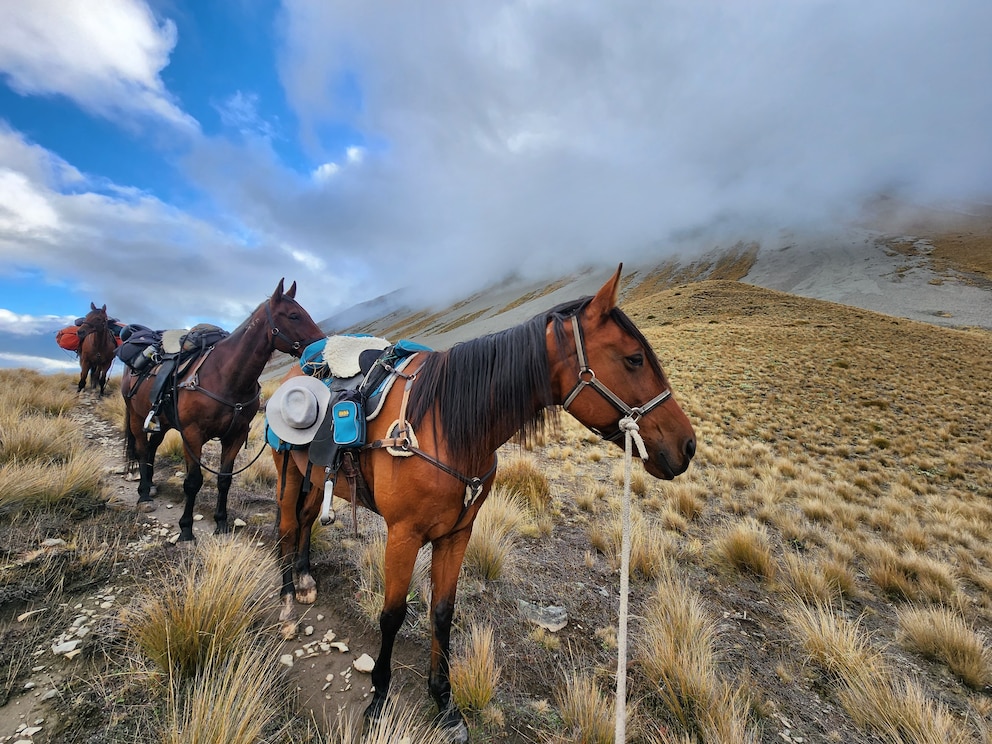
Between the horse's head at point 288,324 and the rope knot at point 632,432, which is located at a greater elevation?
the horse's head at point 288,324

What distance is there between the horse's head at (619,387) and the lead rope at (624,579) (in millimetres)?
72

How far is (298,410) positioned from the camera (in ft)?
8.13

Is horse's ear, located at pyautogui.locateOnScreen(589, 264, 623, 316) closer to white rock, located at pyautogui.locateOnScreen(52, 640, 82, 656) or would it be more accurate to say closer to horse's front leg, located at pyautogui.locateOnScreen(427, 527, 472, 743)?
horse's front leg, located at pyautogui.locateOnScreen(427, 527, 472, 743)

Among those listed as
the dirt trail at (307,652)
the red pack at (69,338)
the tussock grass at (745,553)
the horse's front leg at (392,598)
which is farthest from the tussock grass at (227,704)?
the red pack at (69,338)

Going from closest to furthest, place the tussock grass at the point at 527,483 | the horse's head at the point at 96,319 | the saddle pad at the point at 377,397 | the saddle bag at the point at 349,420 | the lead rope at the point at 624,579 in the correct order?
the lead rope at the point at 624,579 → the saddle bag at the point at 349,420 → the saddle pad at the point at 377,397 → the tussock grass at the point at 527,483 → the horse's head at the point at 96,319

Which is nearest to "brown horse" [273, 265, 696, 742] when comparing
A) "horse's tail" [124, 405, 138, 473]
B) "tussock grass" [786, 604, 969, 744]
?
"tussock grass" [786, 604, 969, 744]

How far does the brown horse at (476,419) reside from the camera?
6.48ft

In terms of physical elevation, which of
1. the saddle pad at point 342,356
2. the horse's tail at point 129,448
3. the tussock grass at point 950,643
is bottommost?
the tussock grass at point 950,643

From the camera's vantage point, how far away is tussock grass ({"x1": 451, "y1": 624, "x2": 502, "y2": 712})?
234cm

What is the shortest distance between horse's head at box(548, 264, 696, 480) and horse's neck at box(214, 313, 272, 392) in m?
3.68

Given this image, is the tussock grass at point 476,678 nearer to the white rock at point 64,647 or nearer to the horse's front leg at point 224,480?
the white rock at point 64,647

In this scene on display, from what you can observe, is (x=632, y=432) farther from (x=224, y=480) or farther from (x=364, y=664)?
(x=224, y=480)

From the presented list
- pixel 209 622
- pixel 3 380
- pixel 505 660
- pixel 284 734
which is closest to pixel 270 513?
pixel 209 622

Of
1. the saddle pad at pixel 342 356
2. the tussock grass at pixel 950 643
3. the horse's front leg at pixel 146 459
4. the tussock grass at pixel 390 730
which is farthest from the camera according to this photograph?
the horse's front leg at pixel 146 459
